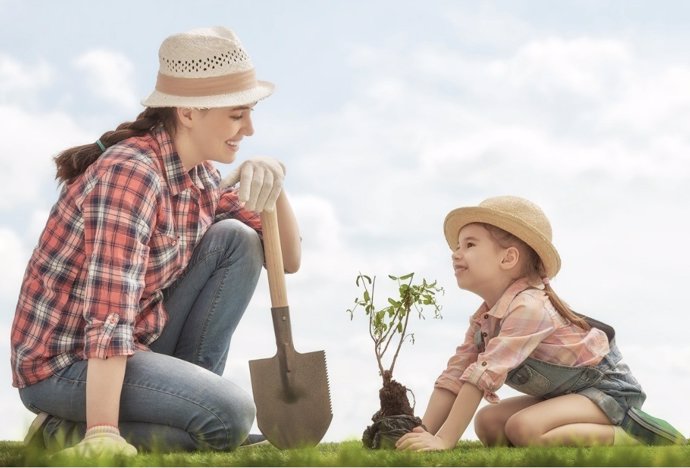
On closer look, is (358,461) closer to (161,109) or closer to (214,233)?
(214,233)

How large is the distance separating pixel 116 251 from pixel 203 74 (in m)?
0.87

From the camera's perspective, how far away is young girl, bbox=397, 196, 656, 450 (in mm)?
4410

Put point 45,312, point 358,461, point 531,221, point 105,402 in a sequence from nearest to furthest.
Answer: point 358,461 → point 105,402 → point 45,312 → point 531,221

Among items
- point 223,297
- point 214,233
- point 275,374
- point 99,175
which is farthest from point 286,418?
point 99,175

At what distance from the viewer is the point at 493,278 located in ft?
14.9

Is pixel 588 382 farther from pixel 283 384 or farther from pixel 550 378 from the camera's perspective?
pixel 283 384

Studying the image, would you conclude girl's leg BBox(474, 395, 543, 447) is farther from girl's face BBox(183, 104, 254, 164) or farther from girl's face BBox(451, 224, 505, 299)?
girl's face BBox(183, 104, 254, 164)

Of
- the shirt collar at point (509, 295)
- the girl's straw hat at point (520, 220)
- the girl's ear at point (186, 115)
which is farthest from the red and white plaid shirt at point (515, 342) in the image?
the girl's ear at point (186, 115)

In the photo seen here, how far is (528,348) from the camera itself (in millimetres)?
4383

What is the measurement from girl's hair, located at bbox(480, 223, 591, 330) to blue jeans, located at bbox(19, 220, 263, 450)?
1119 mm

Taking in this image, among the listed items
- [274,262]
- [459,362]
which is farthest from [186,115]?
[459,362]

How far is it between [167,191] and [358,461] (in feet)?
5.01

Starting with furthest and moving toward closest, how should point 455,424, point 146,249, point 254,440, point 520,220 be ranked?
point 254,440 → point 520,220 → point 455,424 → point 146,249

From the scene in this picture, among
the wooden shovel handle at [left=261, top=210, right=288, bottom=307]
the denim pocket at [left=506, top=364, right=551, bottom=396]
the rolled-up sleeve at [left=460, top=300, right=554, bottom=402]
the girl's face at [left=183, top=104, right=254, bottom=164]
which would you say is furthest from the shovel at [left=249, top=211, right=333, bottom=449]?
Answer: the denim pocket at [left=506, top=364, right=551, bottom=396]
